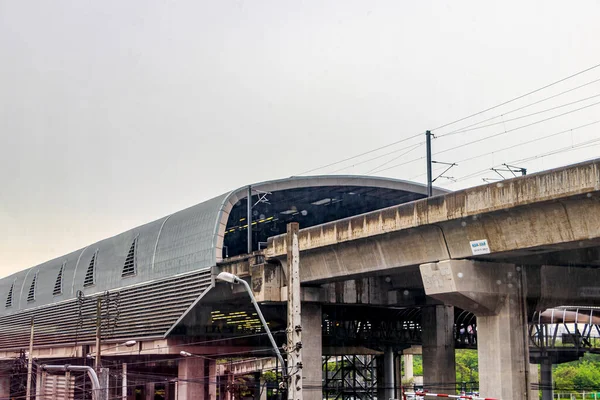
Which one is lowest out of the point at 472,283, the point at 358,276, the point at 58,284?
the point at 472,283

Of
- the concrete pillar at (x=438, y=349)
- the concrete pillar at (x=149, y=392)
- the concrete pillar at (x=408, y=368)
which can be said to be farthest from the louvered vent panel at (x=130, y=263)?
the concrete pillar at (x=408, y=368)

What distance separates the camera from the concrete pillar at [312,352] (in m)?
33.9

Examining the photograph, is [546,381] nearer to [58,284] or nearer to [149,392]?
[149,392]

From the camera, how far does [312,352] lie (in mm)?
34375

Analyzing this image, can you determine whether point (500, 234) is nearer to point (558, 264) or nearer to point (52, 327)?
point (558, 264)

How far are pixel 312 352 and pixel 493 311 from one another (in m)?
11.4

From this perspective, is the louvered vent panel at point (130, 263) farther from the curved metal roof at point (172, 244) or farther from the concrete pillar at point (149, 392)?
the concrete pillar at point (149, 392)

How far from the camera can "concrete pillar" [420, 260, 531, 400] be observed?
24.2m

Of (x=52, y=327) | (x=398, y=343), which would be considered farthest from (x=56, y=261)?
(x=398, y=343)

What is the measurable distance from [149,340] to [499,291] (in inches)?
969

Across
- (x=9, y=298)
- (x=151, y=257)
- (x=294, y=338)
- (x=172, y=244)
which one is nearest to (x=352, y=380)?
(x=9, y=298)

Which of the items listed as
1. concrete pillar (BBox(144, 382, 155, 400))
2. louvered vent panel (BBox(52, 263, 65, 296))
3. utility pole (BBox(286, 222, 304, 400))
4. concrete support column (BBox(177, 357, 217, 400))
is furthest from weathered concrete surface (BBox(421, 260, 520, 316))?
concrete pillar (BBox(144, 382, 155, 400))

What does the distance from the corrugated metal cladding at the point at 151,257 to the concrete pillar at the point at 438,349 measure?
21.4 ft

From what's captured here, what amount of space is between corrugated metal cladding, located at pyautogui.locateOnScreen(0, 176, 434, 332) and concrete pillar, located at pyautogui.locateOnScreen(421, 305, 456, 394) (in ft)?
21.4
